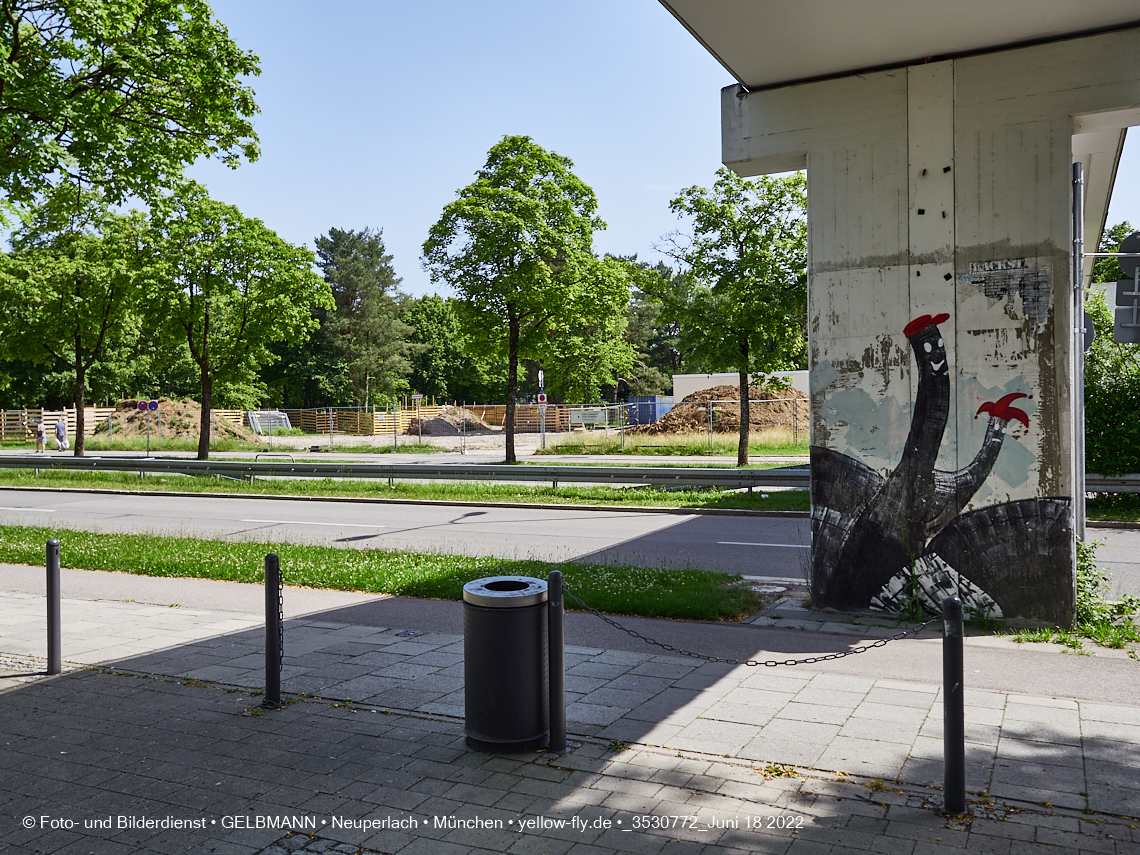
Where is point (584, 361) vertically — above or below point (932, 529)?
above

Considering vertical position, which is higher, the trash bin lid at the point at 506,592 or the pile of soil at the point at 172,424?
the pile of soil at the point at 172,424

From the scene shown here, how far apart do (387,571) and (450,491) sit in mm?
10251

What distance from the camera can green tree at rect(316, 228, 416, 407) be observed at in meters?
70.6

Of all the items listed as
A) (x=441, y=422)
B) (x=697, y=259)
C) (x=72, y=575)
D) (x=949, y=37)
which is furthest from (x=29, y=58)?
(x=441, y=422)

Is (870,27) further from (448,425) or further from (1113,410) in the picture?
(448,425)

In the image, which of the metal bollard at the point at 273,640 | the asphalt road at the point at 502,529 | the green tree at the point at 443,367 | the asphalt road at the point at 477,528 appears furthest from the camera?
the green tree at the point at 443,367

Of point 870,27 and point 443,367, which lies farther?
point 443,367

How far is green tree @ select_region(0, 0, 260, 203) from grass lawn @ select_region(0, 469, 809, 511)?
8.95 meters

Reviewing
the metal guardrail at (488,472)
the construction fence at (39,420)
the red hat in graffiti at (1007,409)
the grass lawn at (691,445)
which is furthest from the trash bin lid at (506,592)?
the construction fence at (39,420)

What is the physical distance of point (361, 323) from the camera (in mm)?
70938

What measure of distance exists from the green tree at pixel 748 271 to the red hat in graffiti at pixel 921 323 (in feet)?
43.7

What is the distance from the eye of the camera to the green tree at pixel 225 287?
27734 millimetres

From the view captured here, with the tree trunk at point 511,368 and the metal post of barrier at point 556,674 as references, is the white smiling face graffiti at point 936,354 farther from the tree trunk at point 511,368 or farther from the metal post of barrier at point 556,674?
the tree trunk at point 511,368

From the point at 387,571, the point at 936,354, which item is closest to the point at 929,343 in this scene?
the point at 936,354
